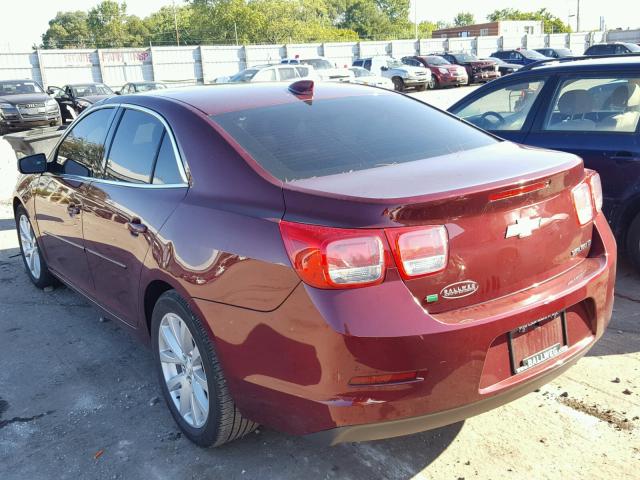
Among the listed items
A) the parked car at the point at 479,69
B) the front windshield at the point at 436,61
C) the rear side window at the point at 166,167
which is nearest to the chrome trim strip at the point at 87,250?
the rear side window at the point at 166,167

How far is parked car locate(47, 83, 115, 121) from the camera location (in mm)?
20969

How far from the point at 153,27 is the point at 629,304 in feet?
375

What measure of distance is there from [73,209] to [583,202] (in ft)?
9.92

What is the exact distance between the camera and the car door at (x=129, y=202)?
3.11 metres

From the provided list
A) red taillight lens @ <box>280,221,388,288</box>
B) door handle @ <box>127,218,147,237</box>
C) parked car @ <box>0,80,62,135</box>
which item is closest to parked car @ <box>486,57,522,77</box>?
parked car @ <box>0,80,62,135</box>

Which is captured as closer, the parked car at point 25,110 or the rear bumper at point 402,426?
the rear bumper at point 402,426

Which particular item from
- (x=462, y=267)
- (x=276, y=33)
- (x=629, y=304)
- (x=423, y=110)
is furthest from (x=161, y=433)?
(x=276, y=33)

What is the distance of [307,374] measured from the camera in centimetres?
233

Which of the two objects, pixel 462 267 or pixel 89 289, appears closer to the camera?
pixel 462 267

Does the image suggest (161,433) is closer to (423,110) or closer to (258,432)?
(258,432)

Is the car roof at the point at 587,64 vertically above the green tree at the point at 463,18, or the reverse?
the green tree at the point at 463,18

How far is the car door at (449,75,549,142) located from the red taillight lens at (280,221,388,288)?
3.58 metres

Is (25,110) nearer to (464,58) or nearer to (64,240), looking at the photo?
(64,240)

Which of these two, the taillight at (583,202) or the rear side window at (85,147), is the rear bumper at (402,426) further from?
the rear side window at (85,147)
